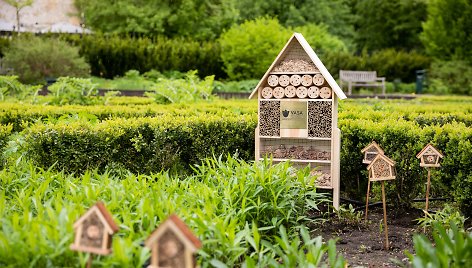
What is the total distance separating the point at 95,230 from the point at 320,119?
4035 millimetres

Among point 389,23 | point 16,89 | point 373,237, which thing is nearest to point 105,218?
point 373,237

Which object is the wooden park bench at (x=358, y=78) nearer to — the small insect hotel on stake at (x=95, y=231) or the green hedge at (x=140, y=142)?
the green hedge at (x=140, y=142)

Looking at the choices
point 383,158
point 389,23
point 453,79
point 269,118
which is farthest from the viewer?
point 389,23

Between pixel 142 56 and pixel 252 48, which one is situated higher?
pixel 252 48

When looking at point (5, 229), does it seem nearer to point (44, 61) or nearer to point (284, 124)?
point (284, 124)

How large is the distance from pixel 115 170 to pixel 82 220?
3.79 metres

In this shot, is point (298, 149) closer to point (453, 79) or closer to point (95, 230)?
point (95, 230)

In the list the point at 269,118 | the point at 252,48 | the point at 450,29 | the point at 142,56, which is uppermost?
the point at 450,29

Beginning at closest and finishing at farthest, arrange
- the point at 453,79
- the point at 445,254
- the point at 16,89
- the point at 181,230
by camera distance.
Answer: the point at 181,230, the point at 445,254, the point at 16,89, the point at 453,79

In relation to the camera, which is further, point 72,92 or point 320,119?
Answer: point 72,92

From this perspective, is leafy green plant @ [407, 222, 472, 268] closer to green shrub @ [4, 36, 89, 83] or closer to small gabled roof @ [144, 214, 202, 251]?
small gabled roof @ [144, 214, 202, 251]

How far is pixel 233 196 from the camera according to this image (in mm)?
5320

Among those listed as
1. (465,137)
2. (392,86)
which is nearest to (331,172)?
(465,137)

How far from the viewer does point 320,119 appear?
6.93 metres
